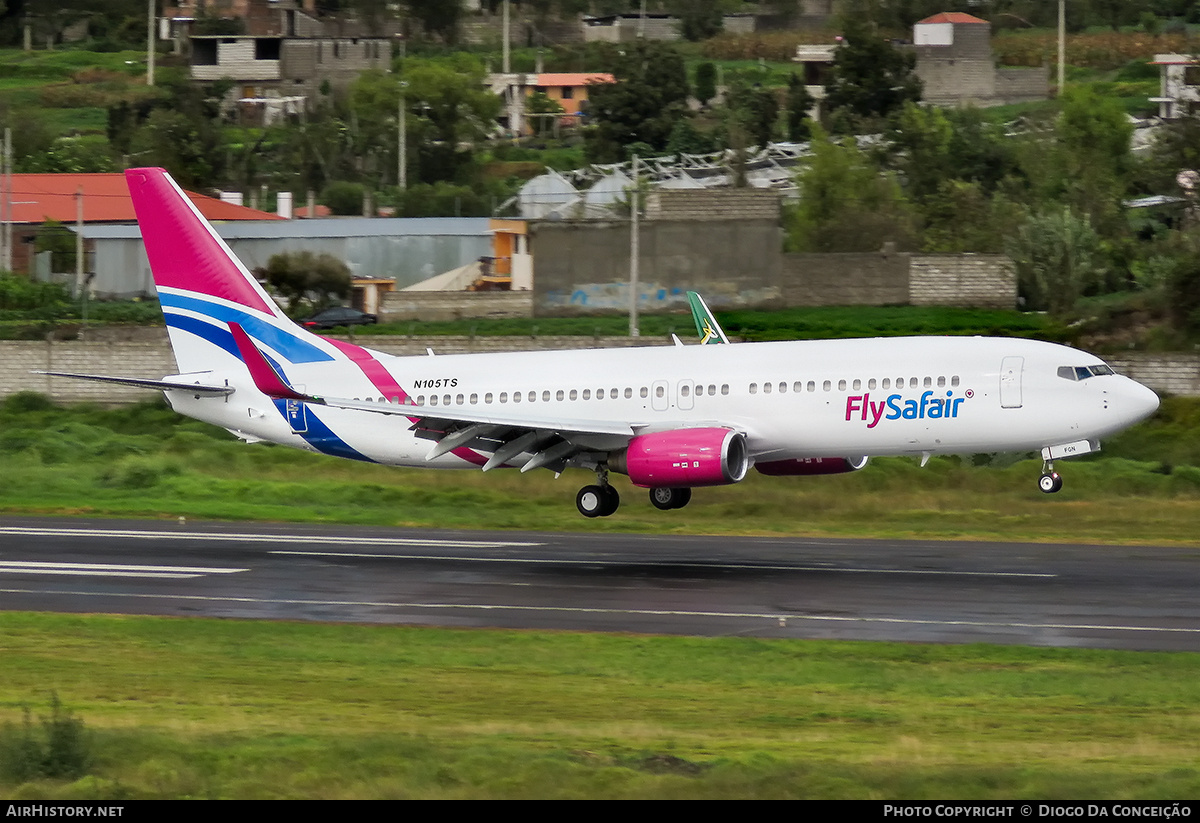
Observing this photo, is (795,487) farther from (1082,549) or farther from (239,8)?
Answer: (239,8)

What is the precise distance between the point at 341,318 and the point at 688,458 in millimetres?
51164

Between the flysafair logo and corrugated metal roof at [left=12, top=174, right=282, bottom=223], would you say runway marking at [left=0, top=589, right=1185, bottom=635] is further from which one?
corrugated metal roof at [left=12, top=174, right=282, bottom=223]

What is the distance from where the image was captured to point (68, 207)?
100m

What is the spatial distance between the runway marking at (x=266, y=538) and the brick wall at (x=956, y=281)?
4374 centimetres

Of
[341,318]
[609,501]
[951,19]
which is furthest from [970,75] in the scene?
[609,501]

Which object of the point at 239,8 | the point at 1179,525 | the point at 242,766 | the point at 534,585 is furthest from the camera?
the point at 239,8

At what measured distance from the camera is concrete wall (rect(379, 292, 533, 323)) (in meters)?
82.0

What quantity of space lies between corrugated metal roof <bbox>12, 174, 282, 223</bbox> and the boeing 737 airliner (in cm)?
5891

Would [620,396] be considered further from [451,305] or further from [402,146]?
[402,146]

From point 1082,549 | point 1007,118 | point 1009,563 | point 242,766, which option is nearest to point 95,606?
point 242,766

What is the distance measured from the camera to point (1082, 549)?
33.9m

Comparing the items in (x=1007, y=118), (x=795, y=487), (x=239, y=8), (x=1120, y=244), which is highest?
(x=239, y=8)

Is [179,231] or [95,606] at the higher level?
[179,231]

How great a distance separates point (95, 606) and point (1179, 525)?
75.8 feet
